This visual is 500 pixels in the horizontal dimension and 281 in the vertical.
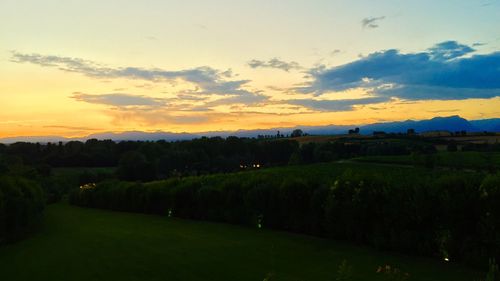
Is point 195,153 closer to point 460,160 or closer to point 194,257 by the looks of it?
point 460,160

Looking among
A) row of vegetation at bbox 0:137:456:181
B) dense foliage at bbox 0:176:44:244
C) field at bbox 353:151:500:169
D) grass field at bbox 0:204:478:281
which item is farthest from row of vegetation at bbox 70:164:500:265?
row of vegetation at bbox 0:137:456:181

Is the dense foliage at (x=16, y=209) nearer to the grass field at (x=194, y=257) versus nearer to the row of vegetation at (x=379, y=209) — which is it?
the grass field at (x=194, y=257)

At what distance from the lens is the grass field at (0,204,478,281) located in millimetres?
14539

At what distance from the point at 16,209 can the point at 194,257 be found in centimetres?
1369

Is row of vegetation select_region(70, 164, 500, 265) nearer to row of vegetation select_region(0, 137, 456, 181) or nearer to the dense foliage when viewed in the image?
the dense foliage

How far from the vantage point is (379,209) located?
61.7 feet

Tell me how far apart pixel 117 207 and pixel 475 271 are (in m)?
32.0

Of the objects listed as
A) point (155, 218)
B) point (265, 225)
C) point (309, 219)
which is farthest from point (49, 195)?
point (309, 219)

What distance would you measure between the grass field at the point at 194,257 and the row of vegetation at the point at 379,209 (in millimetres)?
793

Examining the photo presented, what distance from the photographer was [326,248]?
61.7ft

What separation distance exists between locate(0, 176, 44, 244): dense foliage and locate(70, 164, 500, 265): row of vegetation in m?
10.4

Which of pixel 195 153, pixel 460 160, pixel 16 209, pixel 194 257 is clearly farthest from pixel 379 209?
pixel 195 153

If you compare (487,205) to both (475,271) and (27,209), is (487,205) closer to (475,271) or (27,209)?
(475,271)

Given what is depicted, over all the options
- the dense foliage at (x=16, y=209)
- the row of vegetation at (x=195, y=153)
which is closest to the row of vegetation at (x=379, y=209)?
the dense foliage at (x=16, y=209)
